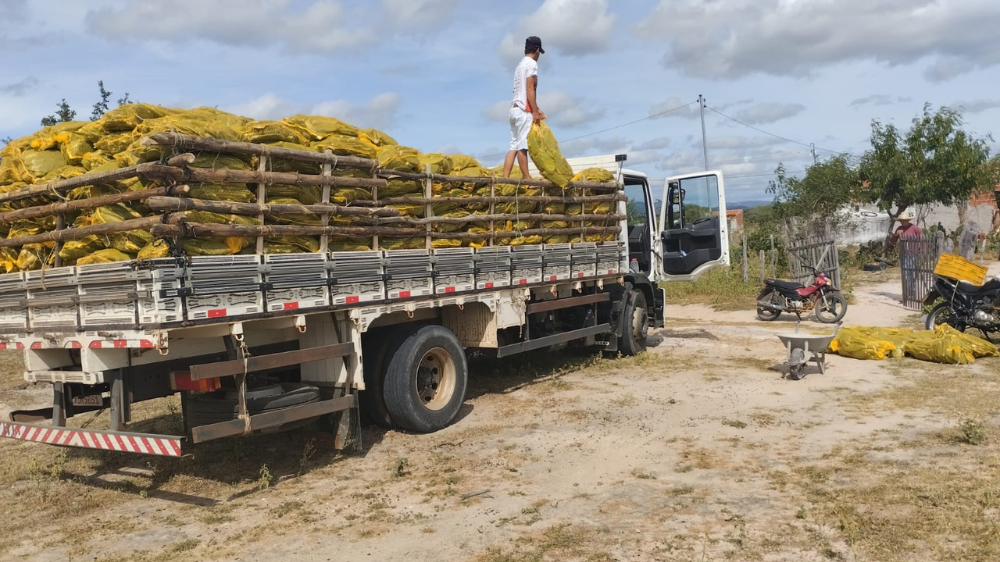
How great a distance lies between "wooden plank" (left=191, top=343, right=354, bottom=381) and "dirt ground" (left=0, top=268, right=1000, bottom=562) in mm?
780

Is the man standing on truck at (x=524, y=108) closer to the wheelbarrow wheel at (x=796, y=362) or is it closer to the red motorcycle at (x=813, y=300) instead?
the wheelbarrow wheel at (x=796, y=362)

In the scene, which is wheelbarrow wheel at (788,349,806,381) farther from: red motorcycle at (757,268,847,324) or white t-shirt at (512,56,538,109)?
red motorcycle at (757,268,847,324)

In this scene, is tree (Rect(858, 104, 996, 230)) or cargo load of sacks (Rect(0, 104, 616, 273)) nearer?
cargo load of sacks (Rect(0, 104, 616, 273))

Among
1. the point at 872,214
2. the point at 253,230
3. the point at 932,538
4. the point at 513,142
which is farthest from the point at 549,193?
the point at 872,214

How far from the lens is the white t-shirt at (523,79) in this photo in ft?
30.3

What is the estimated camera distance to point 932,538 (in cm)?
434

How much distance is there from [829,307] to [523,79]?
8165mm

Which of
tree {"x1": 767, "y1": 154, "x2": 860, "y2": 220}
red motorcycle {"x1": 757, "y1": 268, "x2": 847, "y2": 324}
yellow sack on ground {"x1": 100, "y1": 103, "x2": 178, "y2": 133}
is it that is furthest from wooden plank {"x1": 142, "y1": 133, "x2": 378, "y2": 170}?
tree {"x1": 767, "y1": 154, "x2": 860, "y2": 220}

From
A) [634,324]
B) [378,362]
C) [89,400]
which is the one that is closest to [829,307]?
[634,324]

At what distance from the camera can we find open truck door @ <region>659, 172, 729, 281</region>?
11.9m

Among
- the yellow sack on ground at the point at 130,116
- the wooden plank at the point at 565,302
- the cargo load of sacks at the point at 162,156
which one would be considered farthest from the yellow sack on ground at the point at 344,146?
the wooden plank at the point at 565,302

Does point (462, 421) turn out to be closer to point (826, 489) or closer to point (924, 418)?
point (826, 489)

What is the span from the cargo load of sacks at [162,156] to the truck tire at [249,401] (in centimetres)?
105

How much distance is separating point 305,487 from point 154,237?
6.87 feet
